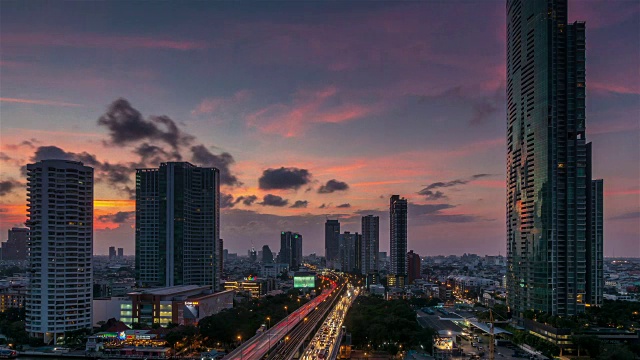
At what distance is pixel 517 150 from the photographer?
58.9 metres

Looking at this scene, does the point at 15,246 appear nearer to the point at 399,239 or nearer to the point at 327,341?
the point at 399,239

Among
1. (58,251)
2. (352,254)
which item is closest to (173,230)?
(58,251)

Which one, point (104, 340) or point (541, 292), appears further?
point (541, 292)

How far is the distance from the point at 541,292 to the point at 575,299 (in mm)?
3257

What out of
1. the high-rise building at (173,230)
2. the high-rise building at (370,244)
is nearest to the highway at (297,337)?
the high-rise building at (173,230)

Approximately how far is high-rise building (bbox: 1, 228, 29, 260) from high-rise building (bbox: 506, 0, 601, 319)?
A: 183553mm

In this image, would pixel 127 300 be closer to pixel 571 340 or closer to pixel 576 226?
pixel 571 340

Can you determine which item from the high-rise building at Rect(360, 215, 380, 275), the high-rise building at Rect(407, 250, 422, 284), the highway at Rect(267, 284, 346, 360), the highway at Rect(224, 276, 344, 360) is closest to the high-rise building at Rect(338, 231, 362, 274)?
the high-rise building at Rect(360, 215, 380, 275)

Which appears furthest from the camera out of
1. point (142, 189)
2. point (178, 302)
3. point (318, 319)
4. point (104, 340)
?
point (142, 189)

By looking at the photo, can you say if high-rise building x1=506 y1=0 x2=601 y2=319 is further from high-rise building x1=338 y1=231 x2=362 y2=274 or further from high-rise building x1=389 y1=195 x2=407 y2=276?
high-rise building x1=338 y1=231 x2=362 y2=274

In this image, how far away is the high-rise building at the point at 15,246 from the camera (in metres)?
184

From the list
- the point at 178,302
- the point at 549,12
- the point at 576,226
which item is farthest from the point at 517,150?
the point at 178,302

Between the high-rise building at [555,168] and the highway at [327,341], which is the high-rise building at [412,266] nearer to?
the highway at [327,341]

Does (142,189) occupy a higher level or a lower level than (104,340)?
higher
